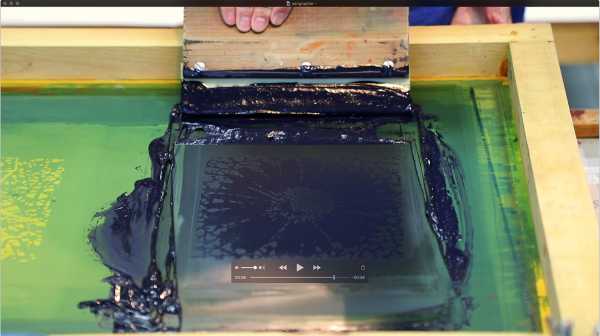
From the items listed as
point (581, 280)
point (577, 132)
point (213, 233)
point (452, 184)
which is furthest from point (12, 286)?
point (577, 132)

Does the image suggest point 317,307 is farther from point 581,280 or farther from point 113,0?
point 113,0

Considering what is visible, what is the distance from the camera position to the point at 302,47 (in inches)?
51.4

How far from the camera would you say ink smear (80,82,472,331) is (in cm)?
106

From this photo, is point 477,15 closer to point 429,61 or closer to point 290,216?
point 429,61

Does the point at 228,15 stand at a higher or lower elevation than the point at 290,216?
higher

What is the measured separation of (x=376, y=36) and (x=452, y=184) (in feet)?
0.90

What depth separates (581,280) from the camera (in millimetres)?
1024

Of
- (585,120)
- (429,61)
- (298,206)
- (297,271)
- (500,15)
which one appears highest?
(500,15)

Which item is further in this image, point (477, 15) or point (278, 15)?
point (477, 15)

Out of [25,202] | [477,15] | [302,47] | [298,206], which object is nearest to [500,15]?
[477,15]

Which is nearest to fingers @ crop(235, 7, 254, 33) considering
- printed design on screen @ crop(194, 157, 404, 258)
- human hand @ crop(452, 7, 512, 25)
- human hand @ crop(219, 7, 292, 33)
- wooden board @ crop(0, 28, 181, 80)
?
human hand @ crop(219, 7, 292, 33)

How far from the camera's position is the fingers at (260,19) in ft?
4.27

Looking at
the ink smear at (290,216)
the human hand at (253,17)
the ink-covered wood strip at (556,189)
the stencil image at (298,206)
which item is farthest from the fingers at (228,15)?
the ink-covered wood strip at (556,189)

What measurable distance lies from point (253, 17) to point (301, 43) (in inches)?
3.4
